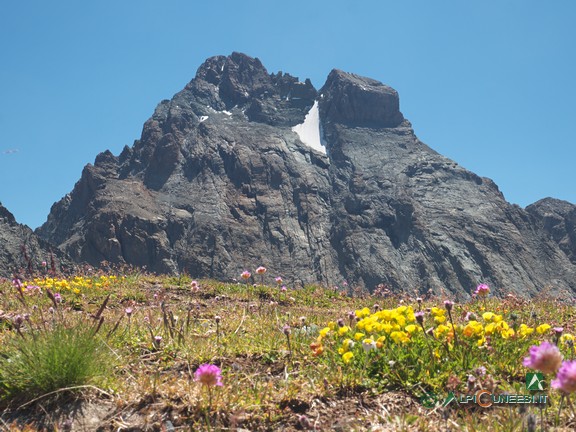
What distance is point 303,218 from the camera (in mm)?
174875

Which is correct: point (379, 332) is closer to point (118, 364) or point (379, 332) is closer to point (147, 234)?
point (118, 364)

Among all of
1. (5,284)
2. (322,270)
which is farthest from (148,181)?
(5,284)

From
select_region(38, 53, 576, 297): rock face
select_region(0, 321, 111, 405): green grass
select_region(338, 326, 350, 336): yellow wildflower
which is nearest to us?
select_region(0, 321, 111, 405): green grass

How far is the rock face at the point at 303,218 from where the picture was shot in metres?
154

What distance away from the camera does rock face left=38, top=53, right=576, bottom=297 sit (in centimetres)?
15350

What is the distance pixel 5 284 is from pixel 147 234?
15005 cm

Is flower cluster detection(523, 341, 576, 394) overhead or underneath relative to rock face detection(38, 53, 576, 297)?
underneath

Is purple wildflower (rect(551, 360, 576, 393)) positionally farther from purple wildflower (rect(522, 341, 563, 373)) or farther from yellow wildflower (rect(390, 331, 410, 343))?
yellow wildflower (rect(390, 331, 410, 343))

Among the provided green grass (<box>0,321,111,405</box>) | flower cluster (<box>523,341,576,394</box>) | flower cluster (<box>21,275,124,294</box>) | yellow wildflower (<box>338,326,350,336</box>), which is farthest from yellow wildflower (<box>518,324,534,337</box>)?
flower cluster (<box>21,275,124,294</box>)

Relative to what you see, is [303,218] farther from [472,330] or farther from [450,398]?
[450,398]

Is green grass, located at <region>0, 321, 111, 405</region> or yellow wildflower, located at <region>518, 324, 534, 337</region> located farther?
yellow wildflower, located at <region>518, 324, 534, 337</region>

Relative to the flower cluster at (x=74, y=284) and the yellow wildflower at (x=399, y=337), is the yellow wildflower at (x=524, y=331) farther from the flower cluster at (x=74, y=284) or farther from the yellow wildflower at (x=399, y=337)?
the flower cluster at (x=74, y=284)

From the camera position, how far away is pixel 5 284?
12.2 m

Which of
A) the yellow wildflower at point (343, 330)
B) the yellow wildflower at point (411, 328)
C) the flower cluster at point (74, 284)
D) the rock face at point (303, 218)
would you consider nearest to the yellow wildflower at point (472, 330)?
the yellow wildflower at point (411, 328)
